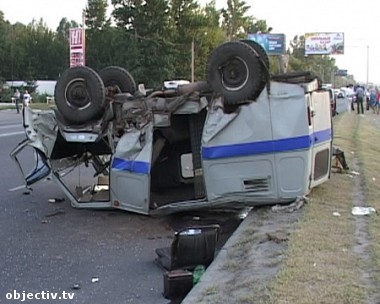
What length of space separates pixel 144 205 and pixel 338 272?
12.0 ft

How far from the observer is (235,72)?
8.05 metres

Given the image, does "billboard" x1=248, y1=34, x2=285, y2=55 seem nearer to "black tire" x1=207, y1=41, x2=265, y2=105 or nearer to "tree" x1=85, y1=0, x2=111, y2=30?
"tree" x1=85, y1=0, x2=111, y2=30

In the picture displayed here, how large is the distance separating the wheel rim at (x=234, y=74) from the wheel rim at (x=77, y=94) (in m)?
1.95

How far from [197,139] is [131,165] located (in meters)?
1.04

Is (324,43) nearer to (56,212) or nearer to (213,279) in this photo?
(56,212)

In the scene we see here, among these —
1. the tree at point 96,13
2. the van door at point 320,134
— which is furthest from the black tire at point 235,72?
the tree at point 96,13

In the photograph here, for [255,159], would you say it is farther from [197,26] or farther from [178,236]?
[197,26]

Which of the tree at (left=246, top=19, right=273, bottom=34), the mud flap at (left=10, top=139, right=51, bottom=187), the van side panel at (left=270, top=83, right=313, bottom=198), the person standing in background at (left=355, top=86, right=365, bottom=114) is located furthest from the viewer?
the tree at (left=246, top=19, right=273, bottom=34)

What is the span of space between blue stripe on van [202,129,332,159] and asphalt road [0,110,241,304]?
0.96 m

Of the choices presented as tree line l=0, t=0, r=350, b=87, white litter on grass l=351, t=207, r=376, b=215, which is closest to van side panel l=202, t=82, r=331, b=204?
white litter on grass l=351, t=207, r=376, b=215

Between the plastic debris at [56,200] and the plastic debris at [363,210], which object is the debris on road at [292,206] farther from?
the plastic debris at [56,200]

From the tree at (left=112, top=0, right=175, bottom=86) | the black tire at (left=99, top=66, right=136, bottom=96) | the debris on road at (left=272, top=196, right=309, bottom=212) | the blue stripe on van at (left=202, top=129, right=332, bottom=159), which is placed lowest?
the debris on road at (left=272, top=196, right=309, bottom=212)

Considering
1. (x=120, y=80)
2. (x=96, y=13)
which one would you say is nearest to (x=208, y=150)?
(x=120, y=80)

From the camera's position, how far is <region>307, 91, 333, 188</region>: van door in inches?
318
